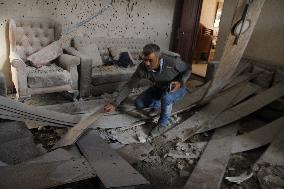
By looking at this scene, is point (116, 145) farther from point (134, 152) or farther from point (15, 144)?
point (15, 144)

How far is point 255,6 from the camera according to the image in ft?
9.73

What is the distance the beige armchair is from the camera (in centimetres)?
389

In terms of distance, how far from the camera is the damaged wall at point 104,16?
453 centimetres

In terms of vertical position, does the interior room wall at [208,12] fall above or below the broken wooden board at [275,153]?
above

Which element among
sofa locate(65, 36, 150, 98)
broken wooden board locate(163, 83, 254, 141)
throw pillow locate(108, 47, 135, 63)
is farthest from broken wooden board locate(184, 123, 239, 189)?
throw pillow locate(108, 47, 135, 63)

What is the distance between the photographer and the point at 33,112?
274 centimetres

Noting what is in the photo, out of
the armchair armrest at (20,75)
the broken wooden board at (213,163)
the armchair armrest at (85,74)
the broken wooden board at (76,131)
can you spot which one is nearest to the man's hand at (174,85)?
the broken wooden board at (213,163)

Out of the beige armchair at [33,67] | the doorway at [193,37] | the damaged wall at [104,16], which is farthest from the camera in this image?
the doorway at [193,37]

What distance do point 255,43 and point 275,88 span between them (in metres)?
1.13

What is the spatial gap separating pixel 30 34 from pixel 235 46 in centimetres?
337

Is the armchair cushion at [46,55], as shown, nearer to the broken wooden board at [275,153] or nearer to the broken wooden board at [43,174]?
the broken wooden board at [43,174]

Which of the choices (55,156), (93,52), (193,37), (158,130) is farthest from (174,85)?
(193,37)

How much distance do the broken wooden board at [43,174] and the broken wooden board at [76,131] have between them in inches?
16.3

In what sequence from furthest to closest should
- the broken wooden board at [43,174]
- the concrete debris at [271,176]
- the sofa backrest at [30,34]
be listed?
the sofa backrest at [30,34] < the concrete debris at [271,176] < the broken wooden board at [43,174]
